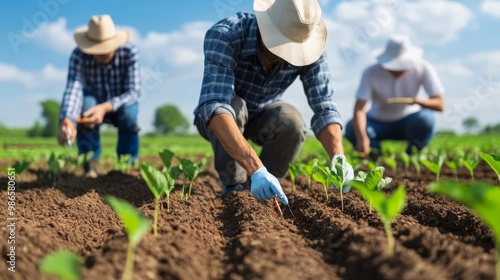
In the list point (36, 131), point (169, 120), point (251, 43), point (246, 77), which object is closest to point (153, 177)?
Result: point (251, 43)

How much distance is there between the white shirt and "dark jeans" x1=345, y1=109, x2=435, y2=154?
112 millimetres

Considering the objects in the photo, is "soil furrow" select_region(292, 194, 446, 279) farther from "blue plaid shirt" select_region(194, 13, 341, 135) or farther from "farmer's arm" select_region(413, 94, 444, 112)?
"farmer's arm" select_region(413, 94, 444, 112)

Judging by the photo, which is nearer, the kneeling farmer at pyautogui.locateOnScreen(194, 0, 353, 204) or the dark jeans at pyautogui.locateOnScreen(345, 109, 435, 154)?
the kneeling farmer at pyautogui.locateOnScreen(194, 0, 353, 204)

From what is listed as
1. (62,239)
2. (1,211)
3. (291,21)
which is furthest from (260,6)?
(1,211)

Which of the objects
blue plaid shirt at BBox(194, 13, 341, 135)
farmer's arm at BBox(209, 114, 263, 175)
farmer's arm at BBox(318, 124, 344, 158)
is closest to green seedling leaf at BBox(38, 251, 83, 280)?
farmer's arm at BBox(209, 114, 263, 175)

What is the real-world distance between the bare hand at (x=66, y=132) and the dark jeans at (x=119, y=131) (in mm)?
622

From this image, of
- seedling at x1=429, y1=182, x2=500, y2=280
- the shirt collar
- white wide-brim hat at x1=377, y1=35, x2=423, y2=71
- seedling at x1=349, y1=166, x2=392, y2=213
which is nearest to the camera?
seedling at x1=429, y1=182, x2=500, y2=280

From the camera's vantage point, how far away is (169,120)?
5834 cm

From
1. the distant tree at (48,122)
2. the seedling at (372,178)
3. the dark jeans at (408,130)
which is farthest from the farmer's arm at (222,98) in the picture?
the distant tree at (48,122)

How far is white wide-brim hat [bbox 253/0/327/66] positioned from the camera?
2.98 m

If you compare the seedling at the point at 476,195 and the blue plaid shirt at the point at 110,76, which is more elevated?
the blue plaid shirt at the point at 110,76

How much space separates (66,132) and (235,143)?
2452 millimetres

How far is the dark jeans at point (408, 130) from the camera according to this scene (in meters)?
6.43

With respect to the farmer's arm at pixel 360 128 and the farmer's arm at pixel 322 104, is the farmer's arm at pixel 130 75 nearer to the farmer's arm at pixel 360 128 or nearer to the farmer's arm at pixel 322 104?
the farmer's arm at pixel 322 104
